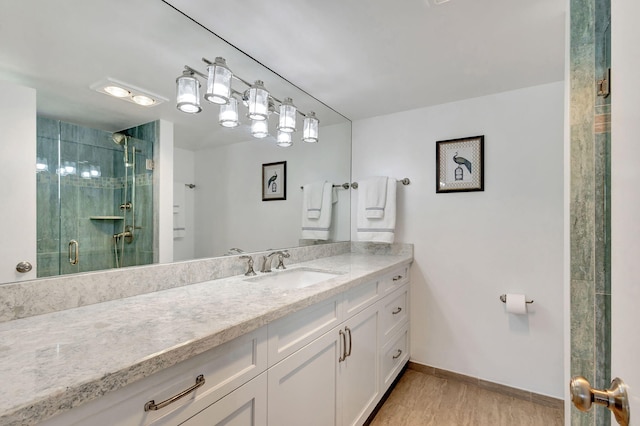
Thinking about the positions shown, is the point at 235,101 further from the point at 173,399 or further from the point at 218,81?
the point at 173,399

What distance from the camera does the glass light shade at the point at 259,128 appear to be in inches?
72.1

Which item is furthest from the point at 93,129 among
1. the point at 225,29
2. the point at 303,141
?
the point at 303,141

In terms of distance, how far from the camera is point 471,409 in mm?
1938

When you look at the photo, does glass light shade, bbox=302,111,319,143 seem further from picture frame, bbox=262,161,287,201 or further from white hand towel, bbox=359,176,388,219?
white hand towel, bbox=359,176,388,219

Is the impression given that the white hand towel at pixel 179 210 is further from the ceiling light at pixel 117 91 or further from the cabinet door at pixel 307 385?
the cabinet door at pixel 307 385

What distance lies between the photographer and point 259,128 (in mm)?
1853

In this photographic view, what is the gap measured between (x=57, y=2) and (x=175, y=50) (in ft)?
1.45

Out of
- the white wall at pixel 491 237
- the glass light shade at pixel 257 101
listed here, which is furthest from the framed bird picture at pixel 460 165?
the glass light shade at pixel 257 101

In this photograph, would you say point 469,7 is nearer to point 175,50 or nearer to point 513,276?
point 175,50

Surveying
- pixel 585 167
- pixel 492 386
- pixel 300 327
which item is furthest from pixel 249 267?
pixel 492 386

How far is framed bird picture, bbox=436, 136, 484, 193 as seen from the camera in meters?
2.22

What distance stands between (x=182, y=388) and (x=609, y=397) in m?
0.87

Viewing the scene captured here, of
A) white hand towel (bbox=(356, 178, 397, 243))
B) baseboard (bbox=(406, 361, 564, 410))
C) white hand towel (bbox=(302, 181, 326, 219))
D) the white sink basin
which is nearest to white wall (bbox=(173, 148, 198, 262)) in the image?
the white sink basin

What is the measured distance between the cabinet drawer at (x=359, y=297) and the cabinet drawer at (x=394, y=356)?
0.40m
